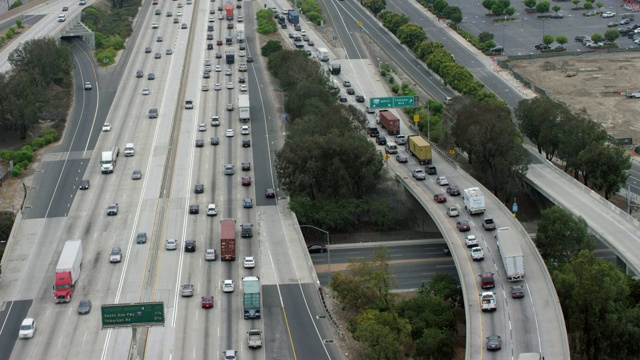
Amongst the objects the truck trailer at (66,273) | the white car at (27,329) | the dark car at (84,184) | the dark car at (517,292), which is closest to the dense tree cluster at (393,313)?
the dark car at (517,292)

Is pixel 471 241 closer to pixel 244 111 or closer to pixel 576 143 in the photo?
pixel 576 143

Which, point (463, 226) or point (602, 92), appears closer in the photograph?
point (463, 226)

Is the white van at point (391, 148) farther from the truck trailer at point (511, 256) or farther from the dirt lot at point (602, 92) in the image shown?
the dirt lot at point (602, 92)

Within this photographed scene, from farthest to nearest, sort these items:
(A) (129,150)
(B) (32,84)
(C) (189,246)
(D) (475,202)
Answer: (B) (32,84) → (A) (129,150) → (D) (475,202) → (C) (189,246)

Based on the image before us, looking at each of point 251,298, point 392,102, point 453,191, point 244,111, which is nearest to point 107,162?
point 244,111

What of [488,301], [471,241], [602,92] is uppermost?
[488,301]
